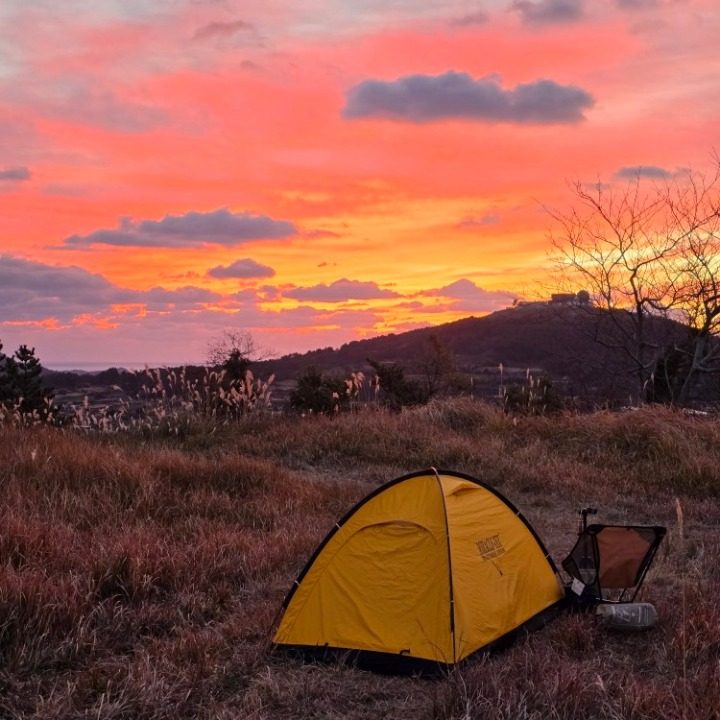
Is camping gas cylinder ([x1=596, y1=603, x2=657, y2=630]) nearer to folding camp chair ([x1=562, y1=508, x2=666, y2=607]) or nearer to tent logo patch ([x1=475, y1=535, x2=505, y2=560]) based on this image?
folding camp chair ([x1=562, y1=508, x2=666, y2=607])

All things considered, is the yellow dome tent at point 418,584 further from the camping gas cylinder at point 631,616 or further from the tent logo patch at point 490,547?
the camping gas cylinder at point 631,616

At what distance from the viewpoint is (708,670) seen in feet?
13.7

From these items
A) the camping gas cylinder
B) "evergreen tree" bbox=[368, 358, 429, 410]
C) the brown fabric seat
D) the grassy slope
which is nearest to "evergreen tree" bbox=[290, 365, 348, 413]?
"evergreen tree" bbox=[368, 358, 429, 410]

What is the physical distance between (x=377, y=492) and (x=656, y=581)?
2723 millimetres

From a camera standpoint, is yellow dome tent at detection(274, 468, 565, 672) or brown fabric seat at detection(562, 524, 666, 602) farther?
brown fabric seat at detection(562, 524, 666, 602)

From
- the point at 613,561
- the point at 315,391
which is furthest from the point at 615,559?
the point at 315,391

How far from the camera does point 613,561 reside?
18.1ft

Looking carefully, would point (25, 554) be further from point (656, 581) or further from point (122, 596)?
point (656, 581)

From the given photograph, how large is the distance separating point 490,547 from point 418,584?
0.72 meters

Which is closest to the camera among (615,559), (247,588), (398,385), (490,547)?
(490,547)

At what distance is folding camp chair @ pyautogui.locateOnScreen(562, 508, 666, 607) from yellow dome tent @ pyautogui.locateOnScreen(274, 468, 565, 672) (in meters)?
0.22

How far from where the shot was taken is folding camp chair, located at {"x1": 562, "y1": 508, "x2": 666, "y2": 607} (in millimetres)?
5445

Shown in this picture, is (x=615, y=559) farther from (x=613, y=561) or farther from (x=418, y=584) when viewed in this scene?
(x=418, y=584)

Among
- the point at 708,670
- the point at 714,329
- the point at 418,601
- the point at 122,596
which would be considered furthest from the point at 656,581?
the point at 714,329
